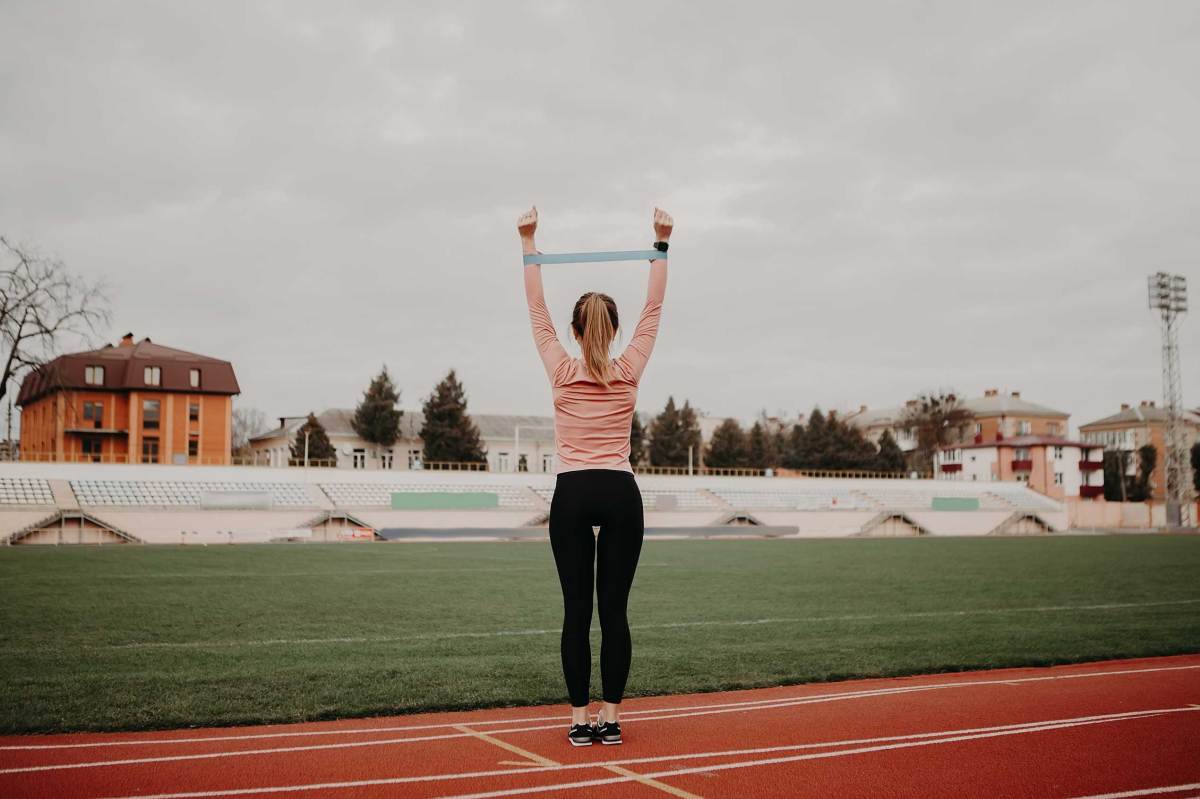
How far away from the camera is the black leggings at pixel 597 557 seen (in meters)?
4.39

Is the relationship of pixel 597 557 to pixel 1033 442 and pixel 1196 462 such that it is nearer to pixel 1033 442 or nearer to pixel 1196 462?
pixel 1033 442

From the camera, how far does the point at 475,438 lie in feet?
235

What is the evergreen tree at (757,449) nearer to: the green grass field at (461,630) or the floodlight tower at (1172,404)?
the floodlight tower at (1172,404)

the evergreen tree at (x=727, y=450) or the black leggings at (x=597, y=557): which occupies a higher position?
the evergreen tree at (x=727, y=450)

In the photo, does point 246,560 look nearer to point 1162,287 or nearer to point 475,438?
point 475,438

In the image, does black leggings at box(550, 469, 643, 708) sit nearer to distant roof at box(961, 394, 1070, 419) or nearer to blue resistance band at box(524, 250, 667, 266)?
blue resistance band at box(524, 250, 667, 266)

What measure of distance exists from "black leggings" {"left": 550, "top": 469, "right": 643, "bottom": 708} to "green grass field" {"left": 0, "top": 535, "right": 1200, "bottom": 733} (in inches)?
71.9

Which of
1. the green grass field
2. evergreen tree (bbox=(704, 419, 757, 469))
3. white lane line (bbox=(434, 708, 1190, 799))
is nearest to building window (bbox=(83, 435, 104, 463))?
the green grass field

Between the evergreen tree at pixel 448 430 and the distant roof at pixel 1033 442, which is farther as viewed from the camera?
the distant roof at pixel 1033 442

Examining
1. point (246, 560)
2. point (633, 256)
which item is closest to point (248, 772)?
Answer: point (633, 256)

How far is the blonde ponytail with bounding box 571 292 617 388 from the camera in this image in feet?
14.8

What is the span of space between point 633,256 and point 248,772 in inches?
115

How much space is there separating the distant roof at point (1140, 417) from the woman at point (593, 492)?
385 feet

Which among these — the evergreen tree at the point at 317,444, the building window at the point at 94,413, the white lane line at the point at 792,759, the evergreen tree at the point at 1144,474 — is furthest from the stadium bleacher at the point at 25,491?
the evergreen tree at the point at 1144,474
